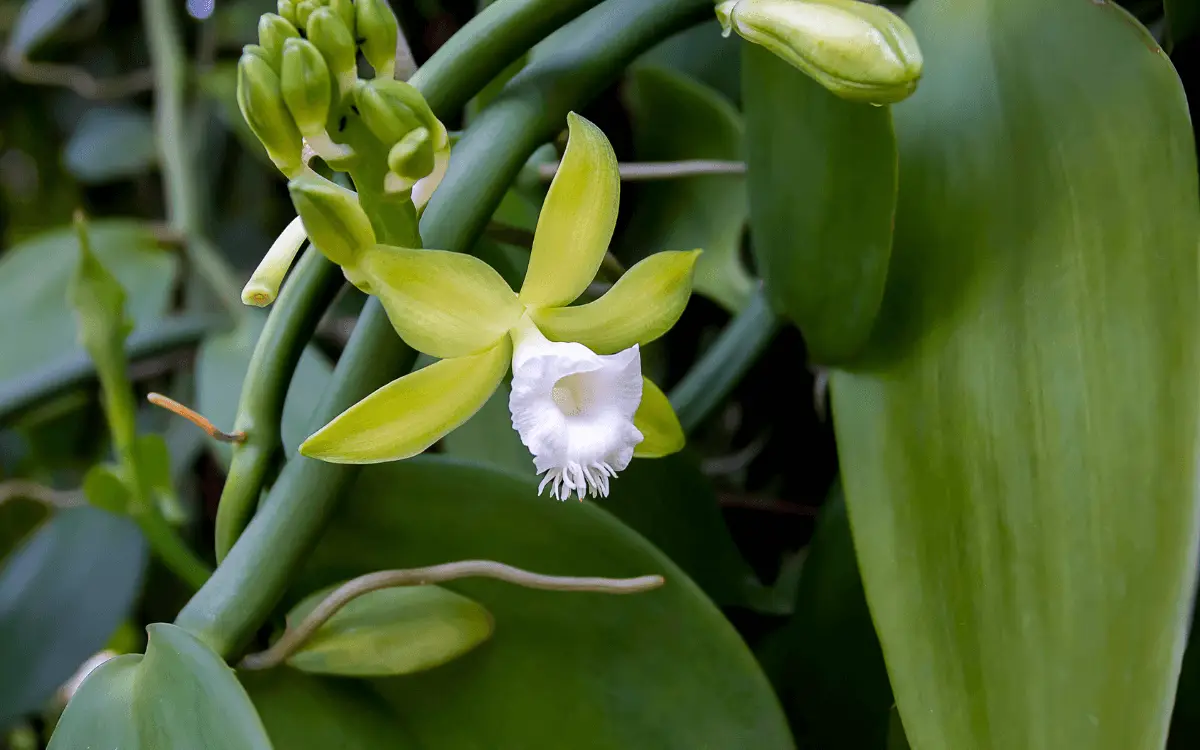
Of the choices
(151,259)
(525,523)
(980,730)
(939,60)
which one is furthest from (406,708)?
(151,259)

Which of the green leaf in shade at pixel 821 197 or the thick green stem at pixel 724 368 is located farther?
the thick green stem at pixel 724 368

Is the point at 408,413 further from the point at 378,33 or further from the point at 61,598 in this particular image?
the point at 61,598

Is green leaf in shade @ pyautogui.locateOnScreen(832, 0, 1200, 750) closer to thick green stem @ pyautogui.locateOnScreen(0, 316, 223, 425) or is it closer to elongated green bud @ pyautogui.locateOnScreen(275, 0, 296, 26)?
elongated green bud @ pyautogui.locateOnScreen(275, 0, 296, 26)

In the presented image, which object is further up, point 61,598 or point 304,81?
point 304,81

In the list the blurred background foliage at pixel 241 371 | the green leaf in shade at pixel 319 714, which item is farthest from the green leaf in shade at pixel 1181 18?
the green leaf in shade at pixel 319 714

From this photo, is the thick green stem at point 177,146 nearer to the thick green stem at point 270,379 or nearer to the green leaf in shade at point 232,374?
the green leaf in shade at point 232,374

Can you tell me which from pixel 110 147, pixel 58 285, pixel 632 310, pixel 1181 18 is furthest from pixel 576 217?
pixel 110 147
